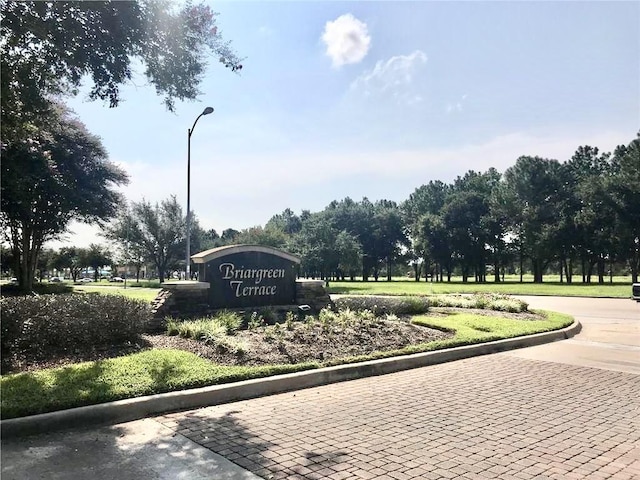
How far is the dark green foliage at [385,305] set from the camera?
12969mm

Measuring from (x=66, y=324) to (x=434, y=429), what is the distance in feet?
17.7

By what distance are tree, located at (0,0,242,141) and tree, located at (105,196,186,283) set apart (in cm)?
4391

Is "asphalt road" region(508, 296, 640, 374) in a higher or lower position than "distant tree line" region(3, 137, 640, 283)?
lower

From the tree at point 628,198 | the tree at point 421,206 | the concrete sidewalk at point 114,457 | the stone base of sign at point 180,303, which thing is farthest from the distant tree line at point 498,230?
the concrete sidewalk at point 114,457

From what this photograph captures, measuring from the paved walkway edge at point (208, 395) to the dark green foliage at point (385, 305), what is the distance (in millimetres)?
4040

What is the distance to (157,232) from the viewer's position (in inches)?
1982

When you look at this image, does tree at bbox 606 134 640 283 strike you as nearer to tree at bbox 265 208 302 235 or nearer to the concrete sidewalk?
the concrete sidewalk

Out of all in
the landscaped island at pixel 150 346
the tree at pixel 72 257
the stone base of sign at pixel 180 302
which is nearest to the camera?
the landscaped island at pixel 150 346

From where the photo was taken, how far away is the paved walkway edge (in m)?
4.65

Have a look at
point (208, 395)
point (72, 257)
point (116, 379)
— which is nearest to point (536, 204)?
point (208, 395)

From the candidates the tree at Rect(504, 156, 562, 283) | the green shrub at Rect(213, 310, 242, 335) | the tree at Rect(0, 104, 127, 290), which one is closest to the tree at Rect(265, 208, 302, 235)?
the tree at Rect(504, 156, 562, 283)

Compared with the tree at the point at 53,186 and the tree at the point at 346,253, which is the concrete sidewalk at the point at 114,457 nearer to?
the tree at the point at 53,186

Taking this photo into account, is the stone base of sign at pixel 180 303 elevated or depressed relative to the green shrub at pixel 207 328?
elevated

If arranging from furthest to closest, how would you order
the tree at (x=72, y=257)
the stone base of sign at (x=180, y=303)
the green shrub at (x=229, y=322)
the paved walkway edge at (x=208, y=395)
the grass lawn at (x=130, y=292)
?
the tree at (x=72, y=257) < the grass lawn at (x=130, y=292) < the stone base of sign at (x=180, y=303) < the green shrub at (x=229, y=322) < the paved walkway edge at (x=208, y=395)
